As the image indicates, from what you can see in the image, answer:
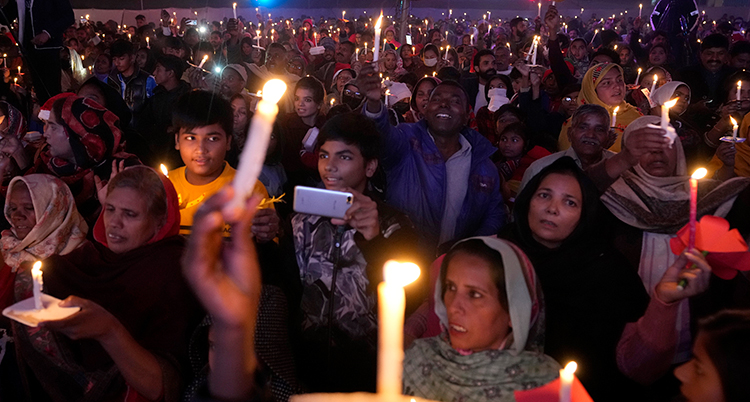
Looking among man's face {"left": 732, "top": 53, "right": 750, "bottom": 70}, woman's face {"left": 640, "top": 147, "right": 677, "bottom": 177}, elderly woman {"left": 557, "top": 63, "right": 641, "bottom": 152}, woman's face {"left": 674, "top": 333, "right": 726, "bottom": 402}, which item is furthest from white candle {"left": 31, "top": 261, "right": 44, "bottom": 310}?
man's face {"left": 732, "top": 53, "right": 750, "bottom": 70}

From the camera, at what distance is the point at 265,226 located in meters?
2.43

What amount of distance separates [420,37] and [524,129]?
9729 mm

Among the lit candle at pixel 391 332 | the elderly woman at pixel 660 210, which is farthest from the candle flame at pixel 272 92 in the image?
the elderly woman at pixel 660 210

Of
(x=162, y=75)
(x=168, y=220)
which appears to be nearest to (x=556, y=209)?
(x=168, y=220)

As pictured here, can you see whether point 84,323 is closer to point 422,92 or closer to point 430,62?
point 422,92

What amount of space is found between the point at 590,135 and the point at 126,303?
9.30ft

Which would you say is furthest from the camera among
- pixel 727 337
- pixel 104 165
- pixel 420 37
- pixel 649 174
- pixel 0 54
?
pixel 420 37

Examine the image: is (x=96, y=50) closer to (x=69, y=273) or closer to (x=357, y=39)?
(x=357, y=39)

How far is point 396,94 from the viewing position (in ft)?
16.9

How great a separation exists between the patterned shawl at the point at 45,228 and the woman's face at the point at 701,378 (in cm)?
251

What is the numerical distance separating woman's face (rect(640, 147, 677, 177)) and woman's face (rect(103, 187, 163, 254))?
7.91 ft

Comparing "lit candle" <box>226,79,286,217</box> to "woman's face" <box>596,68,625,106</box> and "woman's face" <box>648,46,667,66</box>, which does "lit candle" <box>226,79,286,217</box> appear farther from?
"woman's face" <box>648,46,667,66</box>

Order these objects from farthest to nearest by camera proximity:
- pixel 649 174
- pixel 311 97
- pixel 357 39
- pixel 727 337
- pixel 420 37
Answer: pixel 420 37 < pixel 357 39 < pixel 311 97 < pixel 649 174 < pixel 727 337

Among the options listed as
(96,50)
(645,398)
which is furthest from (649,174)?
(96,50)
